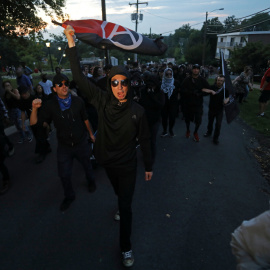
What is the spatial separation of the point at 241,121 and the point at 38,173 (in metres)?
7.92

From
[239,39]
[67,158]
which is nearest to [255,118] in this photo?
[67,158]

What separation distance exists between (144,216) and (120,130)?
177 cm

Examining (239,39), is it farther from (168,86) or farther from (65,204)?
(65,204)

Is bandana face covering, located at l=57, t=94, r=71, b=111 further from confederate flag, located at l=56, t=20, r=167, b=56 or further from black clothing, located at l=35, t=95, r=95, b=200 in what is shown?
confederate flag, located at l=56, t=20, r=167, b=56

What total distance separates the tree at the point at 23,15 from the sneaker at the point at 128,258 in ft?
42.6

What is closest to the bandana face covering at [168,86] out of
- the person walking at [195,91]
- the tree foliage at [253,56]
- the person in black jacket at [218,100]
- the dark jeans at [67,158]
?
the person walking at [195,91]

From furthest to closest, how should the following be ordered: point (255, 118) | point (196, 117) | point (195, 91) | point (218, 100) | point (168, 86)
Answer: point (255, 118), point (168, 86), point (196, 117), point (195, 91), point (218, 100)

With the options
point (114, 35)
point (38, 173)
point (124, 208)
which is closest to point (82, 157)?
point (124, 208)

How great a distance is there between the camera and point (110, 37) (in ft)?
16.8

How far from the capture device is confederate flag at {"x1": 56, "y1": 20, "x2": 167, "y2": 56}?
189 inches

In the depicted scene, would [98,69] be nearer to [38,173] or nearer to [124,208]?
[38,173]

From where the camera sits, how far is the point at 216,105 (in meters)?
6.09

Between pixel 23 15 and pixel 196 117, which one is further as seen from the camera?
pixel 23 15

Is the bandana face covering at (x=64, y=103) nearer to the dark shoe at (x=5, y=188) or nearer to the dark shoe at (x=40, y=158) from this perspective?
the dark shoe at (x=5, y=188)
